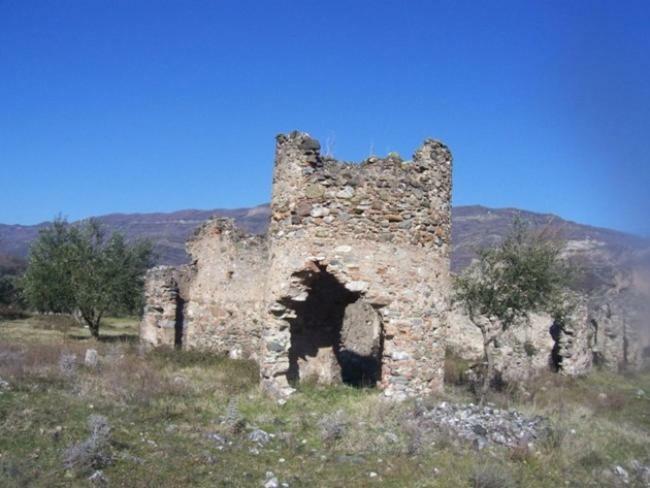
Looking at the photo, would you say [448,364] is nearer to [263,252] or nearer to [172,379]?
[263,252]

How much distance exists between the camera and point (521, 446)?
355 inches

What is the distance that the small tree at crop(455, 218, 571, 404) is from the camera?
575 inches

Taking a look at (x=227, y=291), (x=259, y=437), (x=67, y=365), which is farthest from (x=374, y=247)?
(x=227, y=291)

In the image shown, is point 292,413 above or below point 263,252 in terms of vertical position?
below

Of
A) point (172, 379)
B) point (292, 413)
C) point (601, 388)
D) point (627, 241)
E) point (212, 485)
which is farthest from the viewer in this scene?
point (601, 388)

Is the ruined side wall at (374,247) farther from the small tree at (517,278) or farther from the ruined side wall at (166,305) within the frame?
the ruined side wall at (166,305)

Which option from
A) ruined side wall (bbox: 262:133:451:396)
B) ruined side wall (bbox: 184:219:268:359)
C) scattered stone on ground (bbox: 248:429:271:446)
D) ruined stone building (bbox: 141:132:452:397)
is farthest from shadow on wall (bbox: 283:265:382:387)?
scattered stone on ground (bbox: 248:429:271:446)

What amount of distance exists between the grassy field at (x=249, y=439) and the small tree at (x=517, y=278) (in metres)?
2.24

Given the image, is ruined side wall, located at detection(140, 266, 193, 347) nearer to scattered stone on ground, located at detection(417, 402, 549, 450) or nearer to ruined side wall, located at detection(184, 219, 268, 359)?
ruined side wall, located at detection(184, 219, 268, 359)

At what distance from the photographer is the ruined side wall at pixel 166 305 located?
66.2ft

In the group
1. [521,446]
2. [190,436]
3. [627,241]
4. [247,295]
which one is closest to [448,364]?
[247,295]

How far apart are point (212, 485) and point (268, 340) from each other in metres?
5.34

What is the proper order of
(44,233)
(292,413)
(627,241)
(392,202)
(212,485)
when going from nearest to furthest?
(627,241), (212,485), (292,413), (392,202), (44,233)

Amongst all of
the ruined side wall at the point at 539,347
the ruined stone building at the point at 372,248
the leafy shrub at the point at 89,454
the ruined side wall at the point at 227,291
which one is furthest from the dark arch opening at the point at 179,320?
the leafy shrub at the point at 89,454
